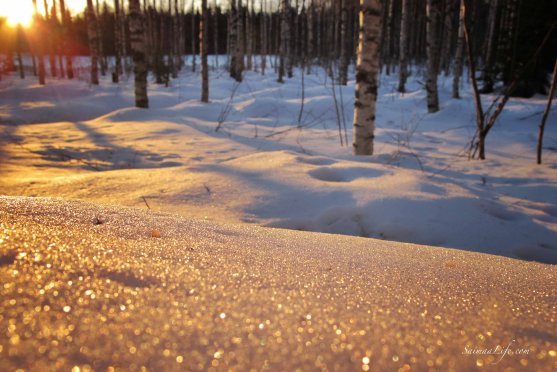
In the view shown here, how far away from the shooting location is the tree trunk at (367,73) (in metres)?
3.36

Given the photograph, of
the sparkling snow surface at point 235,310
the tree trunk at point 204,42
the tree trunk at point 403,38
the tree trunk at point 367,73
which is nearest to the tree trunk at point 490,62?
the tree trunk at point 403,38

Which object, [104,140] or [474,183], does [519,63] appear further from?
[104,140]

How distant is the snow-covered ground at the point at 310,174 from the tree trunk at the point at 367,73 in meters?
0.27

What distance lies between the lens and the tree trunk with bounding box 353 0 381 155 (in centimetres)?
336

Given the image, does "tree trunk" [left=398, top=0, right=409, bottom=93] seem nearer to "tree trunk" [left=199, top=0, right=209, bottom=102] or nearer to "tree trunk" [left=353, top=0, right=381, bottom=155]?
"tree trunk" [left=199, top=0, right=209, bottom=102]

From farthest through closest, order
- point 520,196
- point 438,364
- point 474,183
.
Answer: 1. point 474,183
2. point 520,196
3. point 438,364

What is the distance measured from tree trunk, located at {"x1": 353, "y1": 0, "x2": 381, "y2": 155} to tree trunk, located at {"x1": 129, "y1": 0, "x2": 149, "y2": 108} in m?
5.01

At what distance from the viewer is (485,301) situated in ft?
1.90

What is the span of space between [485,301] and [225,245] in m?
0.56

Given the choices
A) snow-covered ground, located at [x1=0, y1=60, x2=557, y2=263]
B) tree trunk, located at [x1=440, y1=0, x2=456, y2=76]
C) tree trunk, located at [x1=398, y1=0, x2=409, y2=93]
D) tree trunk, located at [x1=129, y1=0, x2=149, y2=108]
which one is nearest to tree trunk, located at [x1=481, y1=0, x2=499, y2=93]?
tree trunk, located at [x1=440, y1=0, x2=456, y2=76]

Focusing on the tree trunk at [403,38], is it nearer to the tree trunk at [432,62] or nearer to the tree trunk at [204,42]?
the tree trunk at [432,62]

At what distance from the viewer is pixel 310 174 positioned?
98.3 inches

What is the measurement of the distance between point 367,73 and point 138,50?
5.20 m

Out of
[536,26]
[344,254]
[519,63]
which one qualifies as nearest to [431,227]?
[344,254]
